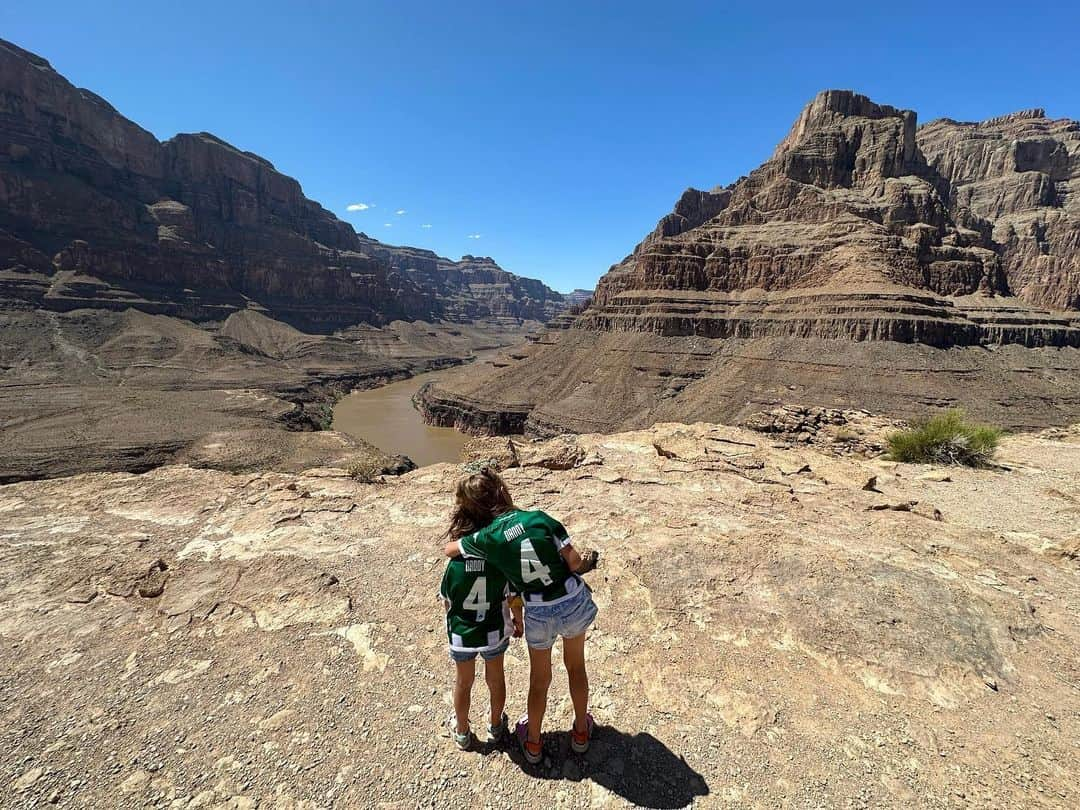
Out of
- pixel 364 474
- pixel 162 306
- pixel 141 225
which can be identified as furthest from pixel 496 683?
pixel 141 225

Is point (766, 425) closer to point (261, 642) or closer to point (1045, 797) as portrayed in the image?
point (1045, 797)

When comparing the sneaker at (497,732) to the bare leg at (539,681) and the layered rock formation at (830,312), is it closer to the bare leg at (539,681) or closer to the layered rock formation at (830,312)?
the bare leg at (539,681)

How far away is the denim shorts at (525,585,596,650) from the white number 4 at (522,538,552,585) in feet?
0.70

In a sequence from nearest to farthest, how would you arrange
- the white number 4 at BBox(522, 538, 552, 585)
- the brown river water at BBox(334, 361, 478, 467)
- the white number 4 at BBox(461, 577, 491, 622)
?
1. the white number 4 at BBox(522, 538, 552, 585)
2. the white number 4 at BBox(461, 577, 491, 622)
3. the brown river water at BBox(334, 361, 478, 467)

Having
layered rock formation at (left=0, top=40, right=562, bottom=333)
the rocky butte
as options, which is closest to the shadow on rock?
the rocky butte

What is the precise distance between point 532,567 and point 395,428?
170ft

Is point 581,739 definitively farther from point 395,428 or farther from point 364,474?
point 395,428

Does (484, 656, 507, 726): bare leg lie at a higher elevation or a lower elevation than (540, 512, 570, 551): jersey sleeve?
lower

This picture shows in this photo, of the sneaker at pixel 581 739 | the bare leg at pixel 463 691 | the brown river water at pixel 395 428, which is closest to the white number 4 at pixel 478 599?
the bare leg at pixel 463 691

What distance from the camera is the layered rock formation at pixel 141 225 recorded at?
67.8 metres

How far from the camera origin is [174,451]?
98.7 ft

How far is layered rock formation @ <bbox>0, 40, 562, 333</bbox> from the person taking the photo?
67.8m

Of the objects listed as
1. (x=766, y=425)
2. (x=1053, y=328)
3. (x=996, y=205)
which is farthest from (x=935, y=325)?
(x=996, y=205)

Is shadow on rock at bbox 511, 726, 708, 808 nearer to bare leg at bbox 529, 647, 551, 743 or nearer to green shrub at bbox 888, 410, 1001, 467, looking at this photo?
bare leg at bbox 529, 647, 551, 743
